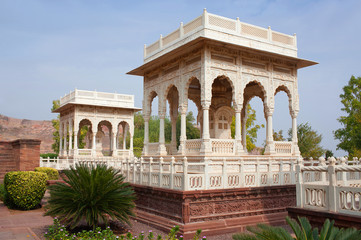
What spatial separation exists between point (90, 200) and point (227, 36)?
8.46 m

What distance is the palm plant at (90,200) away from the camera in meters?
8.92

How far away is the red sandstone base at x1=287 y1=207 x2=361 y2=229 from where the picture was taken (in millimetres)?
5759

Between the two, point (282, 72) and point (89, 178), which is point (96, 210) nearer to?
point (89, 178)

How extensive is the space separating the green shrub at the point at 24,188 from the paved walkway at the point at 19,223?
311 mm

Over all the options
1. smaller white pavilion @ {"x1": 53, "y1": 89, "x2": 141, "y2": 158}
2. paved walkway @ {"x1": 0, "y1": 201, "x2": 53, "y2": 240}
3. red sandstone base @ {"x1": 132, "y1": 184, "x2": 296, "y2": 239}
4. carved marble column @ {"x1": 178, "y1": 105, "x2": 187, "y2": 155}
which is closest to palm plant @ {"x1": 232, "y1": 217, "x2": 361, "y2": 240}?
red sandstone base @ {"x1": 132, "y1": 184, "x2": 296, "y2": 239}

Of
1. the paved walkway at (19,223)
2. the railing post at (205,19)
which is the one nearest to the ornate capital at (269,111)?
the railing post at (205,19)

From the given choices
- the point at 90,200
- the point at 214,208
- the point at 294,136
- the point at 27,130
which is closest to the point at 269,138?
the point at 294,136

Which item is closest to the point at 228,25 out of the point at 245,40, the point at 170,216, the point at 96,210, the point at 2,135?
the point at 245,40

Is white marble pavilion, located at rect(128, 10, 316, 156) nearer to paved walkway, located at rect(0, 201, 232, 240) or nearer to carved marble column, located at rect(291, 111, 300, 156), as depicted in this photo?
carved marble column, located at rect(291, 111, 300, 156)

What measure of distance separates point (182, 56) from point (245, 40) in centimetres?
274

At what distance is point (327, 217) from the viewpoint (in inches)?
244

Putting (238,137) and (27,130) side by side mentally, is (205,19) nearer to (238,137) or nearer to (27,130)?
(238,137)

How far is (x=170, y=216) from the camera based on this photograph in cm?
1010

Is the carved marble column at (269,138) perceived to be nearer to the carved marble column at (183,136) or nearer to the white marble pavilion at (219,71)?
the white marble pavilion at (219,71)
